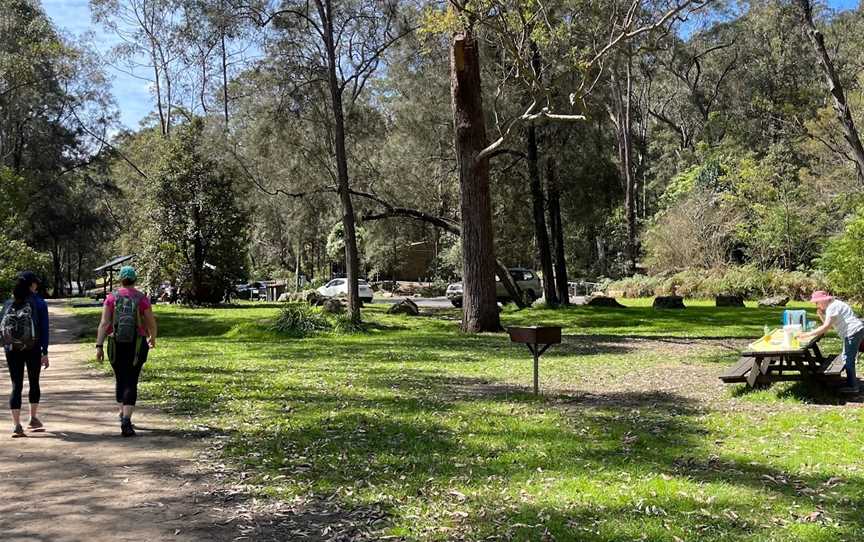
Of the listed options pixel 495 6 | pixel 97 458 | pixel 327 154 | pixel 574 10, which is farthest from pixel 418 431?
pixel 327 154

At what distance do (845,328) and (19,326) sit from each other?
28.8ft

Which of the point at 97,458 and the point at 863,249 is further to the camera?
the point at 863,249

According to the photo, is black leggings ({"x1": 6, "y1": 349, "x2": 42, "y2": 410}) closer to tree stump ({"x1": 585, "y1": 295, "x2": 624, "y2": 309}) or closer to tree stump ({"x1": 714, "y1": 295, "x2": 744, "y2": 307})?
tree stump ({"x1": 585, "y1": 295, "x2": 624, "y2": 309})

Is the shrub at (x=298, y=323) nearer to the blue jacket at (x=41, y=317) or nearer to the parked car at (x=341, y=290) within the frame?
the blue jacket at (x=41, y=317)

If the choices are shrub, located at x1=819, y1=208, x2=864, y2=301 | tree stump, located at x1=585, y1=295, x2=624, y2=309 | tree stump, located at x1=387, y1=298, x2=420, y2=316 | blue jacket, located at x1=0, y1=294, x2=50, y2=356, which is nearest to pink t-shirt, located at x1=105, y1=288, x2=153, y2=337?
blue jacket, located at x1=0, y1=294, x2=50, y2=356

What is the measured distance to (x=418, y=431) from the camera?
708 cm

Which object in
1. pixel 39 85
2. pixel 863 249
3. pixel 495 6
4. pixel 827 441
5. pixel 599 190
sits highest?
pixel 39 85

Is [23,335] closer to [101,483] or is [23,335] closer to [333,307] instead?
[101,483]

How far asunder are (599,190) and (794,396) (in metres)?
19.4

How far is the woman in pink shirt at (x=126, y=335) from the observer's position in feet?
22.8

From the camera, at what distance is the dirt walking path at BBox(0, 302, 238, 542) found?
449 cm

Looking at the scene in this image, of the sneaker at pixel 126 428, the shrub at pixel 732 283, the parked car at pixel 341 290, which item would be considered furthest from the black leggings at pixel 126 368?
the parked car at pixel 341 290

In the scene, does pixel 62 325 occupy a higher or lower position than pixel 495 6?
lower

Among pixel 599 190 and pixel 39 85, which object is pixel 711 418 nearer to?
pixel 599 190
